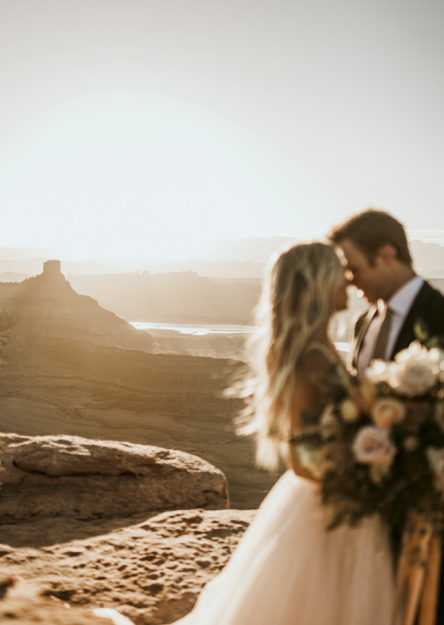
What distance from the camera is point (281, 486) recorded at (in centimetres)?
263

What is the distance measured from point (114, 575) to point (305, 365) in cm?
284

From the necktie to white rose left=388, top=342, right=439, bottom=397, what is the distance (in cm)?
74

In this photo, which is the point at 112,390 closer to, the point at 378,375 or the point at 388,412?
the point at 378,375

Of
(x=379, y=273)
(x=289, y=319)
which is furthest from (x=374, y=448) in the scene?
(x=379, y=273)

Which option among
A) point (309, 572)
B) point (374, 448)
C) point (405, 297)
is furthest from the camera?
point (405, 297)

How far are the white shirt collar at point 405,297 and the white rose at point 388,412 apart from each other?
0.89 metres

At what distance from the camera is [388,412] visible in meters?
1.93

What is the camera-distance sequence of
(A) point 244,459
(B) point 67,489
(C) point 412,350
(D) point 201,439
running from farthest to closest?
(D) point 201,439 → (A) point 244,459 → (B) point 67,489 → (C) point 412,350

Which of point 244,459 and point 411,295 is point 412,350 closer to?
point 411,295

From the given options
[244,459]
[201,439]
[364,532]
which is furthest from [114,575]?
[201,439]

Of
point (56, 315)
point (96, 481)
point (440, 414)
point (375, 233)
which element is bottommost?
point (56, 315)

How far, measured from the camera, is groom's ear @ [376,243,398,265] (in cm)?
298

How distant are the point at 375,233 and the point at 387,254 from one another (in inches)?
4.6

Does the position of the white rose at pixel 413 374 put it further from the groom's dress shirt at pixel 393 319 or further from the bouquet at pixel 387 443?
the groom's dress shirt at pixel 393 319
